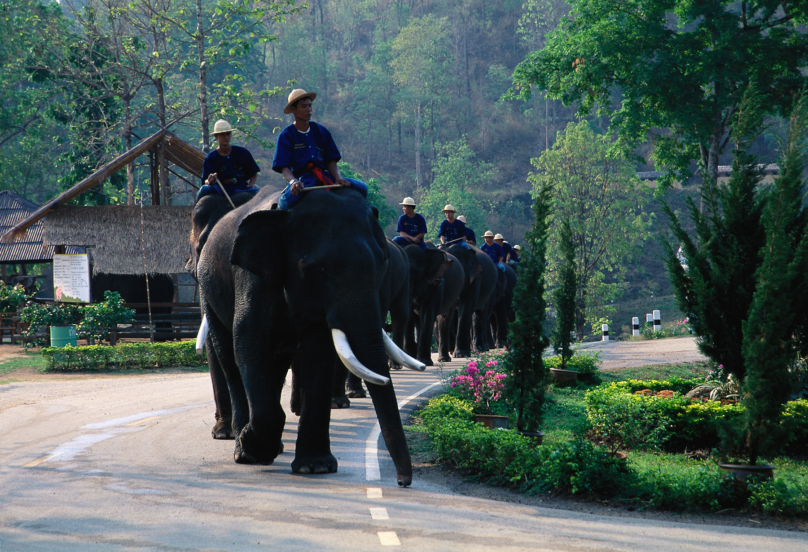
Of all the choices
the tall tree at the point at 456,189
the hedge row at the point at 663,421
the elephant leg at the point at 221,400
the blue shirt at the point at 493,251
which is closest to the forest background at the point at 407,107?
the tall tree at the point at 456,189

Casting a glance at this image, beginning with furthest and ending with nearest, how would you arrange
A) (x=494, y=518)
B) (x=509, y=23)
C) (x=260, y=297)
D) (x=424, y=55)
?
(x=509, y=23)
(x=424, y=55)
(x=260, y=297)
(x=494, y=518)

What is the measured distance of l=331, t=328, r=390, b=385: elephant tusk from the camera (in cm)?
583

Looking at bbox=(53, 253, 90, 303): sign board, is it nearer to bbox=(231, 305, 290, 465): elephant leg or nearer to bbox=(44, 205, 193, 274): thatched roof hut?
bbox=(44, 205, 193, 274): thatched roof hut

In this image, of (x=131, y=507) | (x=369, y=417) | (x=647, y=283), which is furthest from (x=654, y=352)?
(x=647, y=283)

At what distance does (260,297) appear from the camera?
669cm

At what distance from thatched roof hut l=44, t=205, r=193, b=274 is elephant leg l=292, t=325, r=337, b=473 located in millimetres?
17736

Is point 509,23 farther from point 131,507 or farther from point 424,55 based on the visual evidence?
point 131,507

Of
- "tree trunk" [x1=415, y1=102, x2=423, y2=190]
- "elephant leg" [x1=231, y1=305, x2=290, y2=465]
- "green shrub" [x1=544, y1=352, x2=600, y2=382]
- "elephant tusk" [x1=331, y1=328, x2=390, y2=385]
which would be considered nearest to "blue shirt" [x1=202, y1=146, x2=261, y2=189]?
"elephant leg" [x1=231, y1=305, x2=290, y2=465]

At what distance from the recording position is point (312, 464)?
22.0 ft

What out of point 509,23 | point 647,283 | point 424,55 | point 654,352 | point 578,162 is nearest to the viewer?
point 654,352

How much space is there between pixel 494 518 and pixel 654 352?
17025mm

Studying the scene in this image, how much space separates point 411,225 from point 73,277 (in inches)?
518

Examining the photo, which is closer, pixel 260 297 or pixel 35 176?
pixel 260 297

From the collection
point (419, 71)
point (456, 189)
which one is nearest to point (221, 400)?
point (456, 189)
